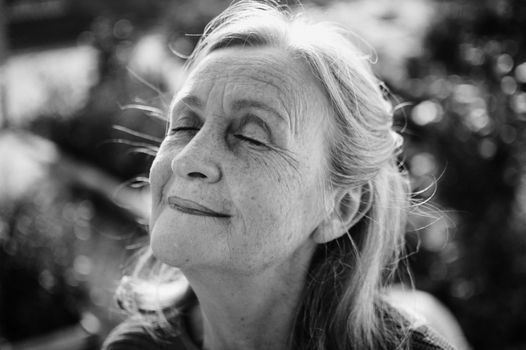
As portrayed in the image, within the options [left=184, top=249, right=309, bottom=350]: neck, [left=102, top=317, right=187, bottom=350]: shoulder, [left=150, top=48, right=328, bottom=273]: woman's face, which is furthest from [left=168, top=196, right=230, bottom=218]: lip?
[left=102, top=317, right=187, bottom=350]: shoulder

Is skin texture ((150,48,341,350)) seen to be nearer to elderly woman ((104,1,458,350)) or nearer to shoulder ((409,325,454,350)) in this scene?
elderly woman ((104,1,458,350))

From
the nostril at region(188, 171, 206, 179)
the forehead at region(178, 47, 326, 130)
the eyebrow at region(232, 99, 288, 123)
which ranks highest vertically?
the forehead at region(178, 47, 326, 130)

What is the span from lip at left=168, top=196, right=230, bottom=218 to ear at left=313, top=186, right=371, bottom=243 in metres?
0.33

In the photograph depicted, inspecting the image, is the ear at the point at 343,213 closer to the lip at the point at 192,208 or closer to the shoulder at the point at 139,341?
the lip at the point at 192,208

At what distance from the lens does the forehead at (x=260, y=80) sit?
5.22ft

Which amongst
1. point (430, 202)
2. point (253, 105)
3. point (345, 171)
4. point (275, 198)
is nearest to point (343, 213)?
point (345, 171)

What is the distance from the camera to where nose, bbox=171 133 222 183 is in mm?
1530

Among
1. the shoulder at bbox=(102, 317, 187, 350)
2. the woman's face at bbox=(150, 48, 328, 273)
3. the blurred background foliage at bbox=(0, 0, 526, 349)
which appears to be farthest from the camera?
the blurred background foliage at bbox=(0, 0, 526, 349)

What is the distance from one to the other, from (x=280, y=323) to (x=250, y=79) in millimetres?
665

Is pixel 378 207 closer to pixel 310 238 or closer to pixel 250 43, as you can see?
pixel 310 238

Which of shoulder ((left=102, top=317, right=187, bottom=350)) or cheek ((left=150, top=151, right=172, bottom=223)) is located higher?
cheek ((left=150, top=151, right=172, bottom=223))

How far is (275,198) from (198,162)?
0.20 m

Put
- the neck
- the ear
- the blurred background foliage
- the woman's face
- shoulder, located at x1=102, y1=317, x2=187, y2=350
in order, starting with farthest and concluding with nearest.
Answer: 1. the blurred background foliage
2. shoulder, located at x1=102, y1=317, x2=187, y2=350
3. the ear
4. the neck
5. the woman's face

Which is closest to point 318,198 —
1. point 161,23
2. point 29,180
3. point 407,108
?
point 407,108
